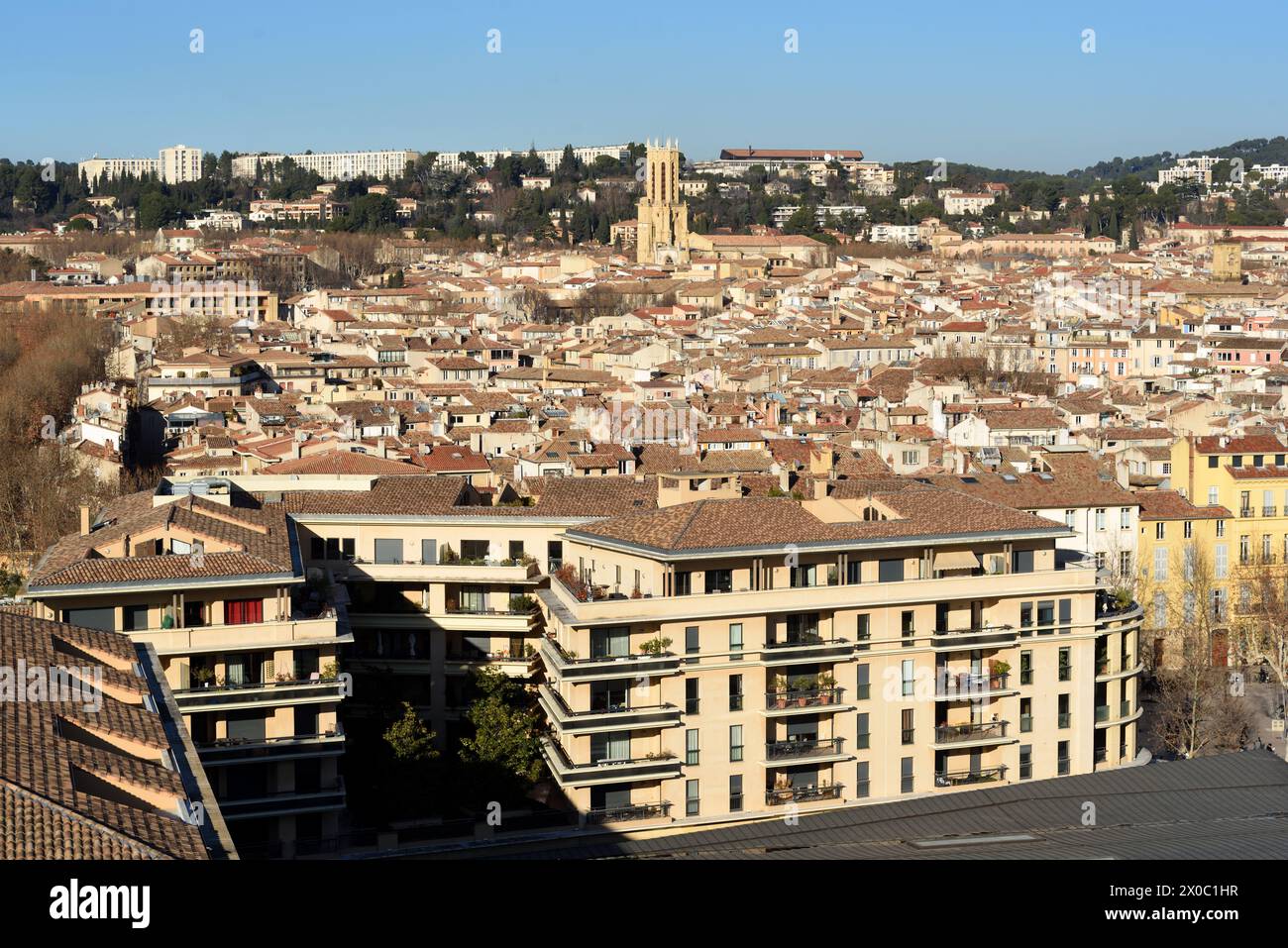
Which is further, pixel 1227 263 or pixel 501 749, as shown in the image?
pixel 1227 263

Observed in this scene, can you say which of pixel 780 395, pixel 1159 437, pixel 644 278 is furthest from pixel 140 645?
pixel 644 278

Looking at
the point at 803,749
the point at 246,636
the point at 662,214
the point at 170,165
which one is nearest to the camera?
the point at 246,636

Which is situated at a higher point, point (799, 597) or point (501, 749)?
point (799, 597)

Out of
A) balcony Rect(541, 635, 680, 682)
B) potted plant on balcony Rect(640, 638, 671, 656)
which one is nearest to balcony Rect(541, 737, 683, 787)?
balcony Rect(541, 635, 680, 682)

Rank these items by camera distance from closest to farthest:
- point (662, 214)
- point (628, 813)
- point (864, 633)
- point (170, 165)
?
1. point (628, 813)
2. point (864, 633)
3. point (662, 214)
4. point (170, 165)

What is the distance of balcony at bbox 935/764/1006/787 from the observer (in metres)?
16.3

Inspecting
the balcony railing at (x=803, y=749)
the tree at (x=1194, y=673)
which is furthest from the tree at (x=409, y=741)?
the tree at (x=1194, y=673)

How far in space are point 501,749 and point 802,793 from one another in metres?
2.30

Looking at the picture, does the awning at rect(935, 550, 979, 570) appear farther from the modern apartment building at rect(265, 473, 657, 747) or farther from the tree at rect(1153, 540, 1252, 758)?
the tree at rect(1153, 540, 1252, 758)

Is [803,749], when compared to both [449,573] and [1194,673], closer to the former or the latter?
[449,573]

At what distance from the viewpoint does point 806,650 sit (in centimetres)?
1557

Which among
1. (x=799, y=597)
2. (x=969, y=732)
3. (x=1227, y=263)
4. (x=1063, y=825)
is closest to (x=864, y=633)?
(x=799, y=597)

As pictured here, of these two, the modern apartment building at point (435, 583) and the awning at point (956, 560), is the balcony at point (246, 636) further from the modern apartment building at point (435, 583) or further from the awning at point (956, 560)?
the awning at point (956, 560)
